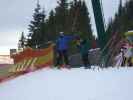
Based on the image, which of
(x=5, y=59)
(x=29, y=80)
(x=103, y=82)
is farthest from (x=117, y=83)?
(x=5, y=59)

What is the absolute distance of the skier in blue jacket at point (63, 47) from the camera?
73.2 feet

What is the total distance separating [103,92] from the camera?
13773mm

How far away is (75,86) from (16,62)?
11883 mm

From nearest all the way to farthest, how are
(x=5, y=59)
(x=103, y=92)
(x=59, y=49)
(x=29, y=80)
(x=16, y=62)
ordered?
(x=103, y=92)
(x=29, y=80)
(x=59, y=49)
(x=16, y=62)
(x=5, y=59)

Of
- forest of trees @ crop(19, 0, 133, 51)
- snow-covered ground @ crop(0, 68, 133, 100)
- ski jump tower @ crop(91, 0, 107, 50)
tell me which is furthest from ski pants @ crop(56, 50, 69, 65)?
forest of trees @ crop(19, 0, 133, 51)

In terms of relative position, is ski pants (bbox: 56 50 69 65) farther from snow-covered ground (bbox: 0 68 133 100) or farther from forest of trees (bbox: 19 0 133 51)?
forest of trees (bbox: 19 0 133 51)

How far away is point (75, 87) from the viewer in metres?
15.3

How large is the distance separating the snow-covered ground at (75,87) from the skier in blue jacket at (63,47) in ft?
8.94

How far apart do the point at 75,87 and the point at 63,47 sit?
719 centimetres

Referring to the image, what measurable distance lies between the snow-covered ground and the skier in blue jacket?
107 inches

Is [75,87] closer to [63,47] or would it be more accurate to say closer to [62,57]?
[63,47]

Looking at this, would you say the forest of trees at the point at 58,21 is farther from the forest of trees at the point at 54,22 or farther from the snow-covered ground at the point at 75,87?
the snow-covered ground at the point at 75,87

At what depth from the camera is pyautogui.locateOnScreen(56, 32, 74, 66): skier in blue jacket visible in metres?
22.3

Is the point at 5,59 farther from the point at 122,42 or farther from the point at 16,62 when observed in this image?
the point at 122,42
